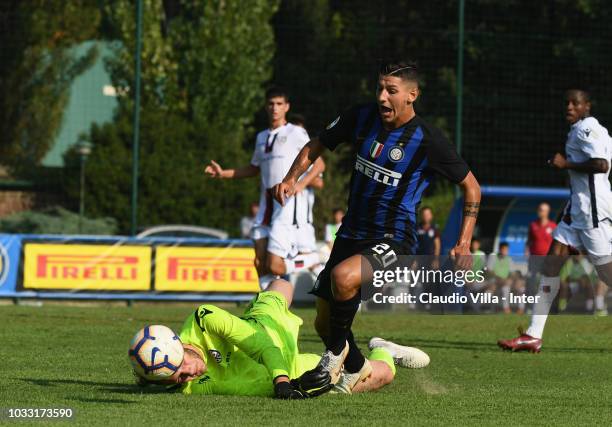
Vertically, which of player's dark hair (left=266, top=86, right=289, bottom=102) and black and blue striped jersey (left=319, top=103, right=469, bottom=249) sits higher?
player's dark hair (left=266, top=86, right=289, bottom=102)

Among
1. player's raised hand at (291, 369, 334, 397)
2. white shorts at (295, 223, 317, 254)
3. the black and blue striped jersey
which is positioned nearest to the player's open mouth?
the black and blue striped jersey

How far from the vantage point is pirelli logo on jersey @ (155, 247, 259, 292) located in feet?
65.8

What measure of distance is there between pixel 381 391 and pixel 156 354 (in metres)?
1.87

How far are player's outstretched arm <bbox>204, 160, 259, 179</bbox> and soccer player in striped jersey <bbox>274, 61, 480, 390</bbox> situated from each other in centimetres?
331

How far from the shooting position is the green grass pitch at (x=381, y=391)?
7.04m

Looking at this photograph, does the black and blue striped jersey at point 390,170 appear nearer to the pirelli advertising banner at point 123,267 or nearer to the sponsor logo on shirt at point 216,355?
the sponsor logo on shirt at point 216,355

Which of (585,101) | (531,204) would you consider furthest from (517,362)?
(531,204)

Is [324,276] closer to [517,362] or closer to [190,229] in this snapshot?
[517,362]

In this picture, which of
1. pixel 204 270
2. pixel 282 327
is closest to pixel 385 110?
pixel 282 327

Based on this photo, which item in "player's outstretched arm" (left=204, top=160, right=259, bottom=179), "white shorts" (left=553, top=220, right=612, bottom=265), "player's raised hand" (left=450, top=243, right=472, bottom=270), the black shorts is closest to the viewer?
"player's raised hand" (left=450, top=243, right=472, bottom=270)

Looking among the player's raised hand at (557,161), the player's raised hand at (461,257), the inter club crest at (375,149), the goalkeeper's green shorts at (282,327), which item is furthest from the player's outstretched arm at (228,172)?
the player's raised hand at (461,257)

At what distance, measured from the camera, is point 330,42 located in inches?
1277

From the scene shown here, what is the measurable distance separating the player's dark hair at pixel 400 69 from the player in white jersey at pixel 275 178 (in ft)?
15.8

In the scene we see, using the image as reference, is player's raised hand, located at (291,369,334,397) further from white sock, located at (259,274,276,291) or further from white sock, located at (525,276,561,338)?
white sock, located at (259,274,276,291)
